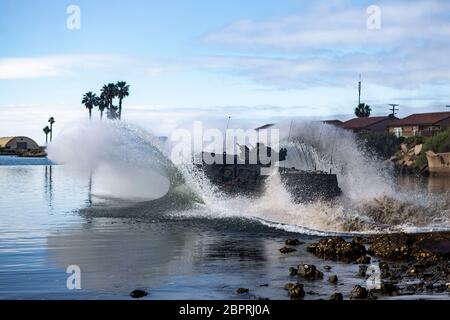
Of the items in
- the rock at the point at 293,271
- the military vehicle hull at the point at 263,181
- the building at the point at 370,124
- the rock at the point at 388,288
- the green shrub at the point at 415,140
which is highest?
the building at the point at 370,124

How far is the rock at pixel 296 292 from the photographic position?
50.7 ft

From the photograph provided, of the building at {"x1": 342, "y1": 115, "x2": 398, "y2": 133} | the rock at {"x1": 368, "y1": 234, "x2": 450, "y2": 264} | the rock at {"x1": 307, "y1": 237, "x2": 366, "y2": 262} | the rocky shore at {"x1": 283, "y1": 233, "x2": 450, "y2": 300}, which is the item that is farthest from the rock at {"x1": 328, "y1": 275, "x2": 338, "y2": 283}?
the building at {"x1": 342, "y1": 115, "x2": 398, "y2": 133}

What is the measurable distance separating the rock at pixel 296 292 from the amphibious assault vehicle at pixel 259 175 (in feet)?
52.9

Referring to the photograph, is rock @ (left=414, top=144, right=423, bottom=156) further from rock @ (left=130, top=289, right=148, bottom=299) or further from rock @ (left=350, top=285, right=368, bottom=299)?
rock @ (left=130, top=289, right=148, bottom=299)

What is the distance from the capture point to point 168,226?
27.8m

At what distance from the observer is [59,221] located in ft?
101

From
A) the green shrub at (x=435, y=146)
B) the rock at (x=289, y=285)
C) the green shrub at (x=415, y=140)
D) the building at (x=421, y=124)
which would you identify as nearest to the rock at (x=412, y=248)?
the rock at (x=289, y=285)

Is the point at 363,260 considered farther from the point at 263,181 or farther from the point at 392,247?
the point at 263,181

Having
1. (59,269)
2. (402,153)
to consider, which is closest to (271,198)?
(59,269)

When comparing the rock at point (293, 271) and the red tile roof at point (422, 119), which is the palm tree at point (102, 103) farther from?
the rock at point (293, 271)

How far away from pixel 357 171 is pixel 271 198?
11.0m

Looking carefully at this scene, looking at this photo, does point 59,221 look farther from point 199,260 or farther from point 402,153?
point 402,153

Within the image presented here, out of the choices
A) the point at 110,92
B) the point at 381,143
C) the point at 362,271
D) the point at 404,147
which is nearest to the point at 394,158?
the point at 404,147

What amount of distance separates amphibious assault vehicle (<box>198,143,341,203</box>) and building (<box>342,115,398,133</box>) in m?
80.5
